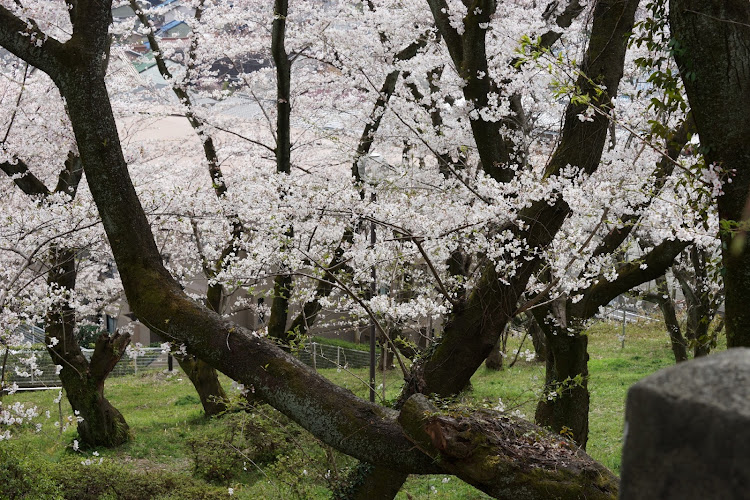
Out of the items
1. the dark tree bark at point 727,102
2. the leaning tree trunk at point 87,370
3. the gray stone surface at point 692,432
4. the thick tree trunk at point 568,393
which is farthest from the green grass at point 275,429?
the gray stone surface at point 692,432

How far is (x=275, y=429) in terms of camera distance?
7730mm

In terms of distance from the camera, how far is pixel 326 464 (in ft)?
21.6

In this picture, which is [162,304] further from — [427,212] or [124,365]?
[124,365]

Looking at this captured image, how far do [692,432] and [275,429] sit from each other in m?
7.11

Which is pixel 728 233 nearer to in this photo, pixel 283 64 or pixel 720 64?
pixel 720 64

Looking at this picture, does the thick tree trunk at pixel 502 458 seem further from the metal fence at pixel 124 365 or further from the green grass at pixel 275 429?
the metal fence at pixel 124 365

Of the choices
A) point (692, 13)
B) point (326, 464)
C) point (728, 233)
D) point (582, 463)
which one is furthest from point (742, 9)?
point (326, 464)

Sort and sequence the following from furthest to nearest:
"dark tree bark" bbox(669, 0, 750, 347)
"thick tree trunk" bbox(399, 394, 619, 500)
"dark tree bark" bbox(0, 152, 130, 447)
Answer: "dark tree bark" bbox(0, 152, 130, 447)
"thick tree trunk" bbox(399, 394, 619, 500)
"dark tree bark" bbox(669, 0, 750, 347)

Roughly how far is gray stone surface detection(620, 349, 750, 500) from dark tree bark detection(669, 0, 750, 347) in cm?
184

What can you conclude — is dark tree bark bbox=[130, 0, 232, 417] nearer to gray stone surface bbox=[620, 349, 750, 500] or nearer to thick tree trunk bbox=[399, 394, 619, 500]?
thick tree trunk bbox=[399, 394, 619, 500]

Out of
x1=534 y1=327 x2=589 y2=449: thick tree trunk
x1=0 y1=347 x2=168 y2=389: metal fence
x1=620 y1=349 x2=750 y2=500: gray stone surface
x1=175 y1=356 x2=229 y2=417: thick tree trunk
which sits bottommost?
x1=0 y1=347 x2=168 y2=389: metal fence

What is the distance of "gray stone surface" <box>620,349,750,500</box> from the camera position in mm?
986

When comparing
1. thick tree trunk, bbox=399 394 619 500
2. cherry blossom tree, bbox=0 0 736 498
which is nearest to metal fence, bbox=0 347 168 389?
cherry blossom tree, bbox=0 0 736 498

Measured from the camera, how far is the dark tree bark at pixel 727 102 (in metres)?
2.65
